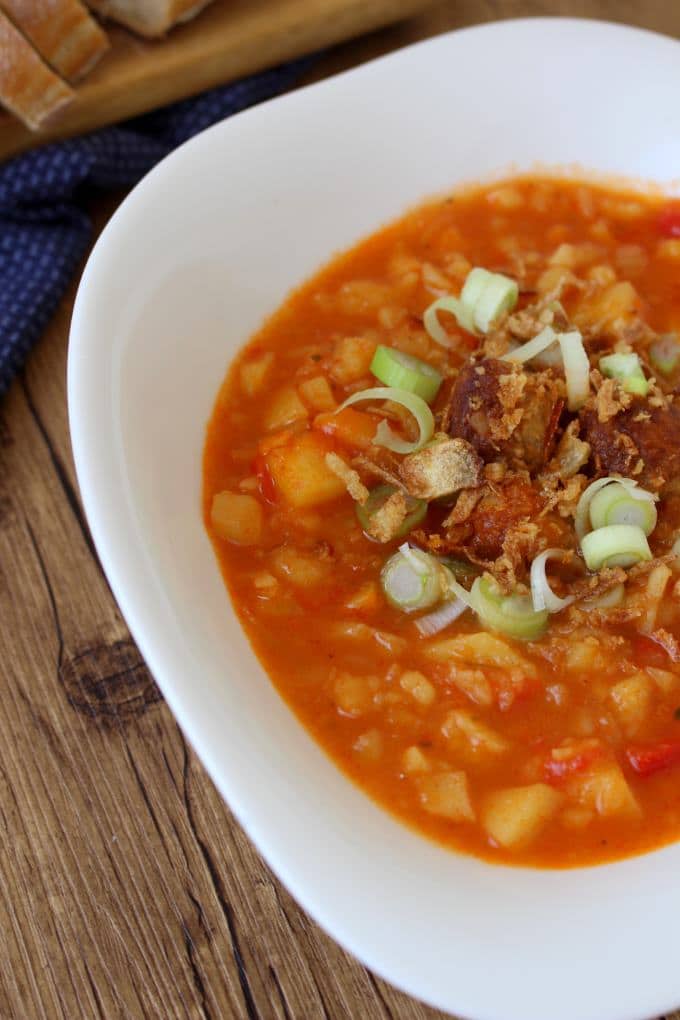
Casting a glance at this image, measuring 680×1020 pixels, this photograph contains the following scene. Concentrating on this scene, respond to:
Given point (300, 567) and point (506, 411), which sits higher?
point (300, 567)

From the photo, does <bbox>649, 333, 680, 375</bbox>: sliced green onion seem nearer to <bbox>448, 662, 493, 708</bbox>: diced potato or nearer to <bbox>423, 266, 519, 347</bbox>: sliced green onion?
<bbox>423, 266, 519, 347</bbox>: sliced green onion

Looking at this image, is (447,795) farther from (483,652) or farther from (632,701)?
(632,701)

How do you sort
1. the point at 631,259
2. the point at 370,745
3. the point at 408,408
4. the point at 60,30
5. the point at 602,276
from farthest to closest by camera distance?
the point at 60,30 → the point at 631,259 → the point at 602,276 → the point at 408,408 → the point at 370,745

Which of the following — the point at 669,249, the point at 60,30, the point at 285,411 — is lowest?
the point at 669,249

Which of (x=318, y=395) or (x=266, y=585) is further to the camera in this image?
(x=318, y=395)

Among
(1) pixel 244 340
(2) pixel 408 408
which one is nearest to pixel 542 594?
(2) pixel 408 408

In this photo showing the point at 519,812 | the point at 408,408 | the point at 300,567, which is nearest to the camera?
the point at 519,812
